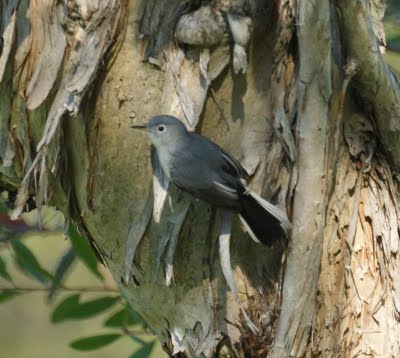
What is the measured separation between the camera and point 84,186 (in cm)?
305

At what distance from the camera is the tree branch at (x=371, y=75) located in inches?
113

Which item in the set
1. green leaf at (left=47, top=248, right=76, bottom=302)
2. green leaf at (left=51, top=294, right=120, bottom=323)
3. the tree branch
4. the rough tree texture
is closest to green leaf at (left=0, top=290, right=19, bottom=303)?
green leaf at (left=47, top=248, right=76, bottom=302)

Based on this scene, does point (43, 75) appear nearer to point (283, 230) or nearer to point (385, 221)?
point (283, 230)

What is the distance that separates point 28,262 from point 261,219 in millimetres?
1541

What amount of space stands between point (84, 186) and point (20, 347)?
10.9 feet

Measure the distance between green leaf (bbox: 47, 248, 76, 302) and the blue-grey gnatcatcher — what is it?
1438 millimetres

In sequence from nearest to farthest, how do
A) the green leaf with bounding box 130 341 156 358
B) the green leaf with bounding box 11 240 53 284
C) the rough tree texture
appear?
1. the rough tree texture
2. the green leaf with bounding box 11 240 53 284
3. the green leaf with bounding box 130 341 156 358

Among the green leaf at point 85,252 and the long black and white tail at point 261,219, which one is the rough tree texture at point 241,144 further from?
the green leaf at point 85,252

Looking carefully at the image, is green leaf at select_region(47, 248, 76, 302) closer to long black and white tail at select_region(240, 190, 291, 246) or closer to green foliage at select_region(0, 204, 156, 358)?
green foliage at select_region(0, 204, 156, 358)

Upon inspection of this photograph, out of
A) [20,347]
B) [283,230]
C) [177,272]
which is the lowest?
[20,347]

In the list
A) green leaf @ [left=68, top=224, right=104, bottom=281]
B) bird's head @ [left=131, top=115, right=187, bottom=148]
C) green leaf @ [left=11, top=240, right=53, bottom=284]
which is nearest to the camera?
bird's head @ [left=131, top=115, right=187, bottom=148]

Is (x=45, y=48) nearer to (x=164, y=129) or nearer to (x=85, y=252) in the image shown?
(x=164, y=129)

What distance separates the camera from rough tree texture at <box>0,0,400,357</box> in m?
2.83

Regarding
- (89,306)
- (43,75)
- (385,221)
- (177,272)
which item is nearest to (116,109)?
(43,75)
